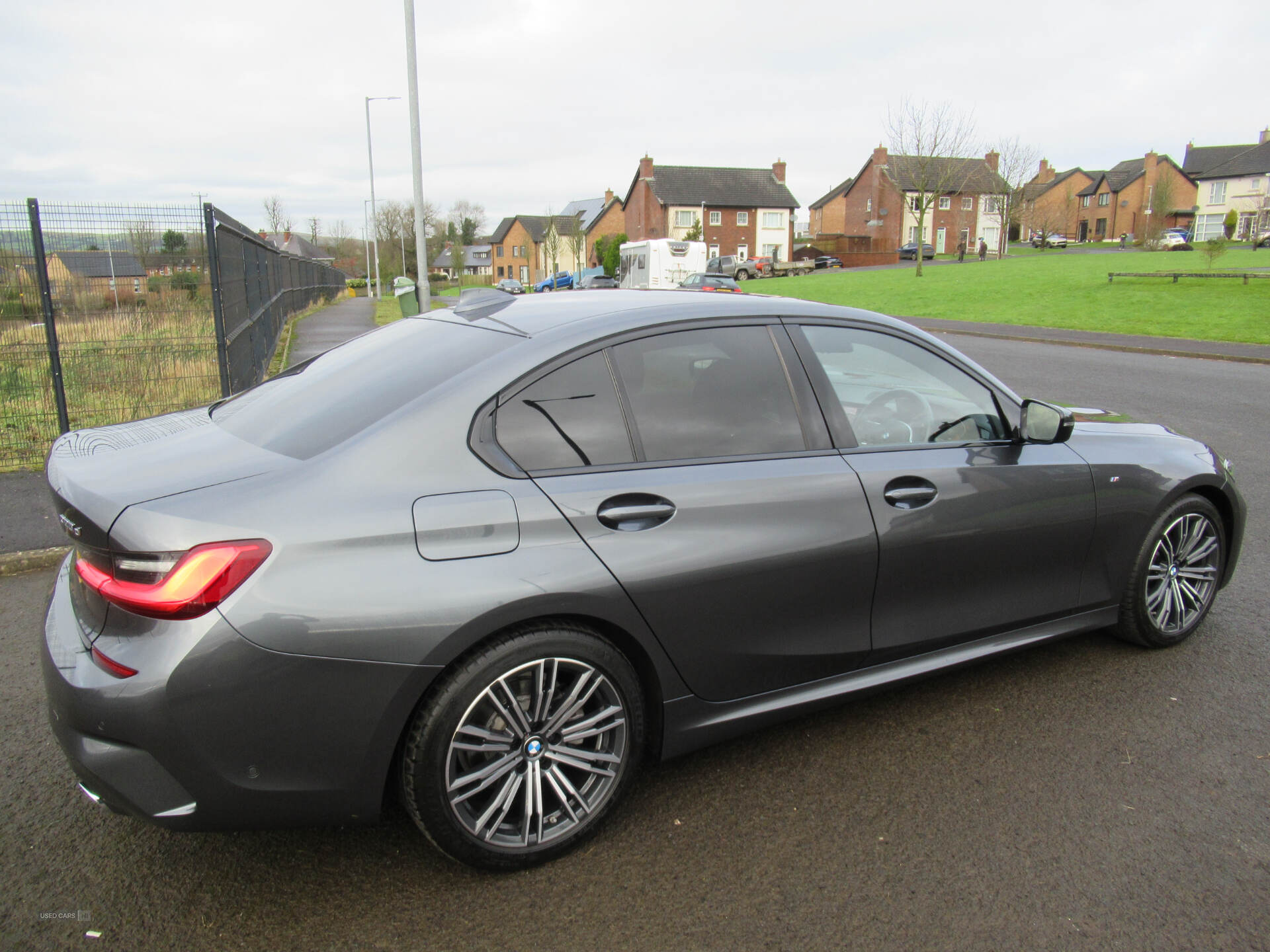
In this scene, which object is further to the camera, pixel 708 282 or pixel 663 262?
pixel 663 262

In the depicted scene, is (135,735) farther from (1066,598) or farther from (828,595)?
(1066,598)

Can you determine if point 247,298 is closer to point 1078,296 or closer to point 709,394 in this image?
point 709,394

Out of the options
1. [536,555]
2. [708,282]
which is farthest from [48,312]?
[708,282]

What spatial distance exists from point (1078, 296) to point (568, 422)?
101ft

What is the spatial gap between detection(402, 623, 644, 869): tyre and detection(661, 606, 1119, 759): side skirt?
17cm

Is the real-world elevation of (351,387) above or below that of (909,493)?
above

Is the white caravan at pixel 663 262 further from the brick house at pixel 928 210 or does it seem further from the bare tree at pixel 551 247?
the brick house at pixel 928 210

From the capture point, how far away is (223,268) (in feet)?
31.3

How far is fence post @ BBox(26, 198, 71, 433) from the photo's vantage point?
7477mm

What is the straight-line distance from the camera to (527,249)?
101m

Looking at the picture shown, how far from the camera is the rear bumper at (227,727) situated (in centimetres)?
220

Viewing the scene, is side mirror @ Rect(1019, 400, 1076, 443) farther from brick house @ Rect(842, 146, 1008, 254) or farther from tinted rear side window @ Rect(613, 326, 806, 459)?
brick house @ Rect(842, 146, 1008, 254)

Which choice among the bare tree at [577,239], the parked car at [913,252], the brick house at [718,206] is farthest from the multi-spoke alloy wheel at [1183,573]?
the bare tree at [577,239]

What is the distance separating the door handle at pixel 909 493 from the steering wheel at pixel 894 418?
19 centimetres
